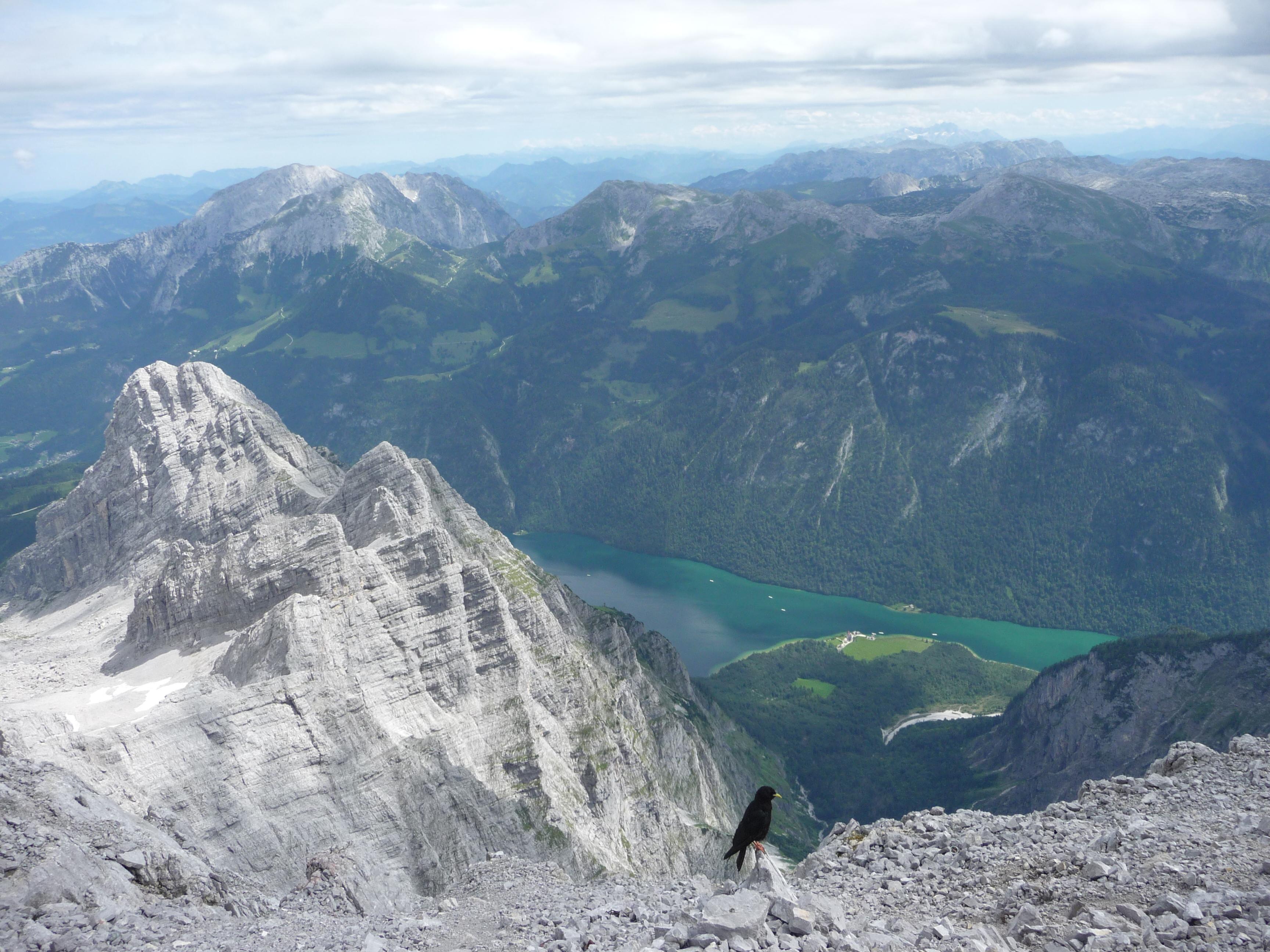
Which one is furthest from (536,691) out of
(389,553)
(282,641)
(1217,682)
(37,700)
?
(1217,682)

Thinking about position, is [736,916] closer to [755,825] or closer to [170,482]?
[755,825]

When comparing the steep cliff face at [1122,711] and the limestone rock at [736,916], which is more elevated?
the limestone rock at [736,916]

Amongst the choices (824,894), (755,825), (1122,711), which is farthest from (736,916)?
(1122,711)

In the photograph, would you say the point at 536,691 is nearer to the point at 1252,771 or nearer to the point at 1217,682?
the point at 1252,771

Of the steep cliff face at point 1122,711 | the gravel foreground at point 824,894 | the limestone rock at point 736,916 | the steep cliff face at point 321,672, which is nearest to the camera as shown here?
the limestone rock at point 736,916

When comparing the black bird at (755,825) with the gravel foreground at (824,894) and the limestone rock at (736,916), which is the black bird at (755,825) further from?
the limestone rock at (736,916)

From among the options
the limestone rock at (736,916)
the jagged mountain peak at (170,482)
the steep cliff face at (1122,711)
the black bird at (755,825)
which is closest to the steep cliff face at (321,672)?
the jagged mountain peak at (170,482)
